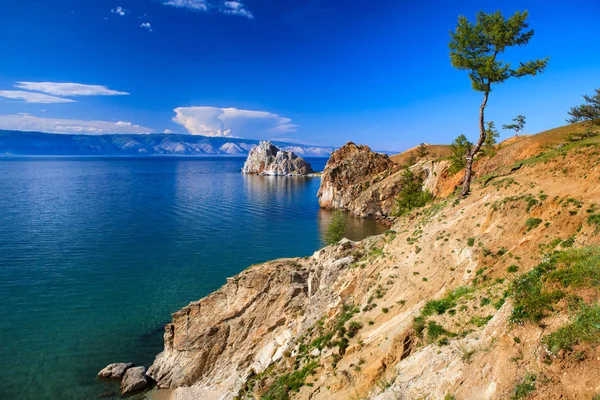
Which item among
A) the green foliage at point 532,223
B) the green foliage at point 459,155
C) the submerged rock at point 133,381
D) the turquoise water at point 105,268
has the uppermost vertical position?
the green foliage at point 459,155

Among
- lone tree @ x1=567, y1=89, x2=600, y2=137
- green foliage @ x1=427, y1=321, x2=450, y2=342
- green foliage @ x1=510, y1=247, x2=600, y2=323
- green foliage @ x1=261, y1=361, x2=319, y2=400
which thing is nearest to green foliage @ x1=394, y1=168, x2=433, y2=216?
lone tree @ x1=567, y1=89, x2=600, y2=137

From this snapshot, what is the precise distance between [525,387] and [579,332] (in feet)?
6.74

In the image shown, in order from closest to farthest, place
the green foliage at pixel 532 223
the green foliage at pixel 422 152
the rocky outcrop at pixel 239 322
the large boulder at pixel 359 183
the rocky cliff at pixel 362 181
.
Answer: the green foliage at pixel 532 223
the rocky outcrop at pixel 239 322
the rocky cliff at pixel 362 181
the large boulder at pixel 359 183
the green foliage at pixel 422 152

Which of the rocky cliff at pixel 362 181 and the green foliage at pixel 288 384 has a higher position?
the rocky cliff at pixel 362 181

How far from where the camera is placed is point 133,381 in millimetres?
→ 31047

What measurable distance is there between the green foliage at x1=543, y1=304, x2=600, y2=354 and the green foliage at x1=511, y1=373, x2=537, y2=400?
3.07 ft

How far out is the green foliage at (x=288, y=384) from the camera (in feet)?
58.9

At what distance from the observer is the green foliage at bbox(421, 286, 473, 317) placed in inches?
646

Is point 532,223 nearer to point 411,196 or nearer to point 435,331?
point 435,331

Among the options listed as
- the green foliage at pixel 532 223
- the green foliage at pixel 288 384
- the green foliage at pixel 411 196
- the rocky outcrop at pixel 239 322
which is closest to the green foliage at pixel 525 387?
the green foliage at pixel 288 384

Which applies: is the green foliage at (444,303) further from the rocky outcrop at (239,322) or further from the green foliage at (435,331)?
the rocky outcrop at (239,322)

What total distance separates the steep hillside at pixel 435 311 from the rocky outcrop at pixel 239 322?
0.11 meters

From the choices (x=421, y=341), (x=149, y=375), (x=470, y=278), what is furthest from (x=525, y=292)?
(x=149, y=375)

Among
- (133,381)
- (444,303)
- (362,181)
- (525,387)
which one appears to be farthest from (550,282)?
(362,181)
